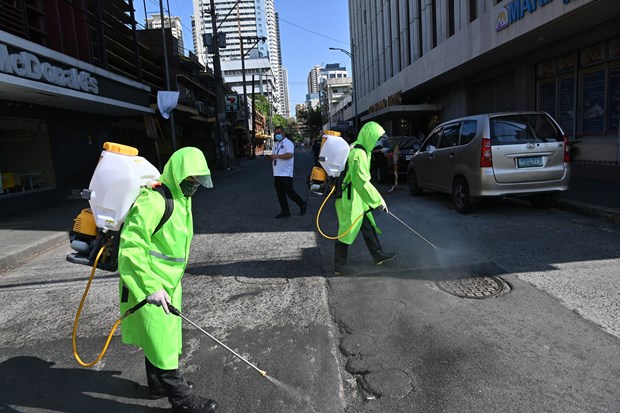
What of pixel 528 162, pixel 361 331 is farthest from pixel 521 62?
pixel 361 331

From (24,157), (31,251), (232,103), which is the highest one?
(232,103)

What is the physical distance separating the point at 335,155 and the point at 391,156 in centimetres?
925

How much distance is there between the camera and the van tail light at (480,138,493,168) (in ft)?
25.0

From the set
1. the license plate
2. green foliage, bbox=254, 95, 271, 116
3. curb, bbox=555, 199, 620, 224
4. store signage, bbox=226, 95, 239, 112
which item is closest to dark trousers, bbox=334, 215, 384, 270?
the license plate

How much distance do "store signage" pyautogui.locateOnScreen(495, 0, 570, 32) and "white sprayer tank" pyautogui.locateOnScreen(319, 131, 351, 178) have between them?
9.52m

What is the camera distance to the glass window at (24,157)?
1172 cm

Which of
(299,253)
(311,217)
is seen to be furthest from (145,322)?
(311,217)

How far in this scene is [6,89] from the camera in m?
9.85

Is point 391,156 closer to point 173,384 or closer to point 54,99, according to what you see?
point 54,99

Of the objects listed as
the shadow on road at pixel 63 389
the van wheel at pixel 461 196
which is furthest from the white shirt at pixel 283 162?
the shadow on road at pixel 63 389

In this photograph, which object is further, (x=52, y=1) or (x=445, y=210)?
(x=52, y=1)

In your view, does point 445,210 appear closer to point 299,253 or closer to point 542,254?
point 542,254

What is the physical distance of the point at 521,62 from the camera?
16.0m

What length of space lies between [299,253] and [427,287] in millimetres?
2243
